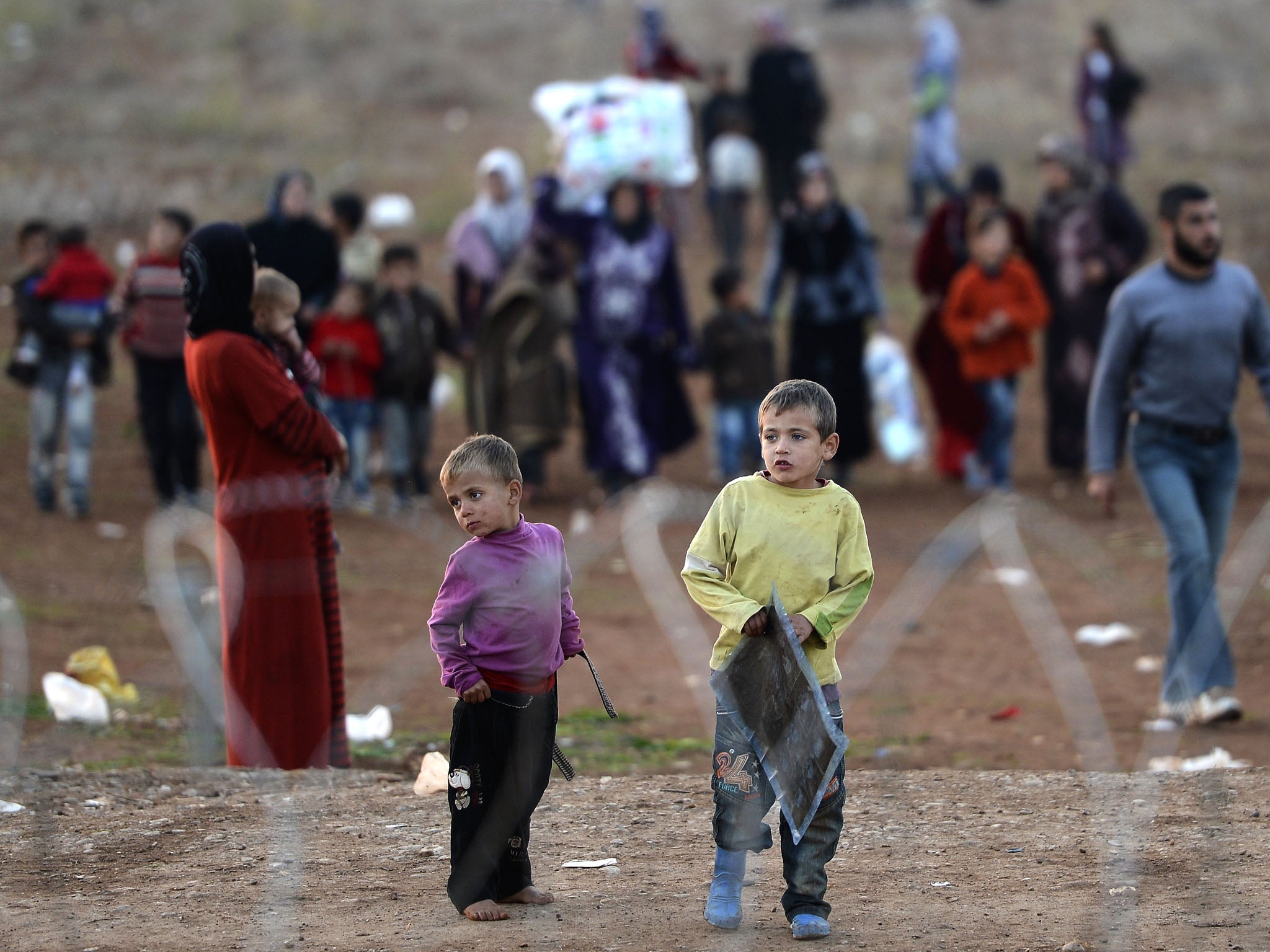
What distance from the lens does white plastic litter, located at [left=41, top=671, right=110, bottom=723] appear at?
6125 millimetres

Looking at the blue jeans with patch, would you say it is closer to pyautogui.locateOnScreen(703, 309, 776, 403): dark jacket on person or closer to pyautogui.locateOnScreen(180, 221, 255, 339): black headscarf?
pyautogui.locateOnScreen(180, 221, 255, 339): black headscarf

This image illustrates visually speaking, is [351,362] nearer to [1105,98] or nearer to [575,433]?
[575,433]

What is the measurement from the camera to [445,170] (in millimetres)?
21328

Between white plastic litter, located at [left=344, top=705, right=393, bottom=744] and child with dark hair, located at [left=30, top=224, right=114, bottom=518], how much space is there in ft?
14.8

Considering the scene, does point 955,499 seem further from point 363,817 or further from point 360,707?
point 363,817

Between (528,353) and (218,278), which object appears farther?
(528,353)

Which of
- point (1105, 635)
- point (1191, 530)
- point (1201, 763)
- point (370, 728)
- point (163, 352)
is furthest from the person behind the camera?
point (163, 352)

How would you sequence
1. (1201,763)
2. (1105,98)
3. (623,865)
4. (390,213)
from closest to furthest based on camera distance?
(623,865) < (1201,763) < (1105,98) < (390,213)

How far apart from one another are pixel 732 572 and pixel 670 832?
1236 mm

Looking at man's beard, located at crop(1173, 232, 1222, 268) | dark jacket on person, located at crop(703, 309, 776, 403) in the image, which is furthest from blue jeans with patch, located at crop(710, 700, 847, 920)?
dark jacket on person, located at crop(703, 309, 776, 403)

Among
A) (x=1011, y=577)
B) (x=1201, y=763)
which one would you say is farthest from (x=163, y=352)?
(x=1201, y=763)

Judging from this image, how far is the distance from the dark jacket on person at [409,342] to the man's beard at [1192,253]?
17.5 ft

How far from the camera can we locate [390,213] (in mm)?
17359

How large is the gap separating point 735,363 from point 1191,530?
5089 millimetres
